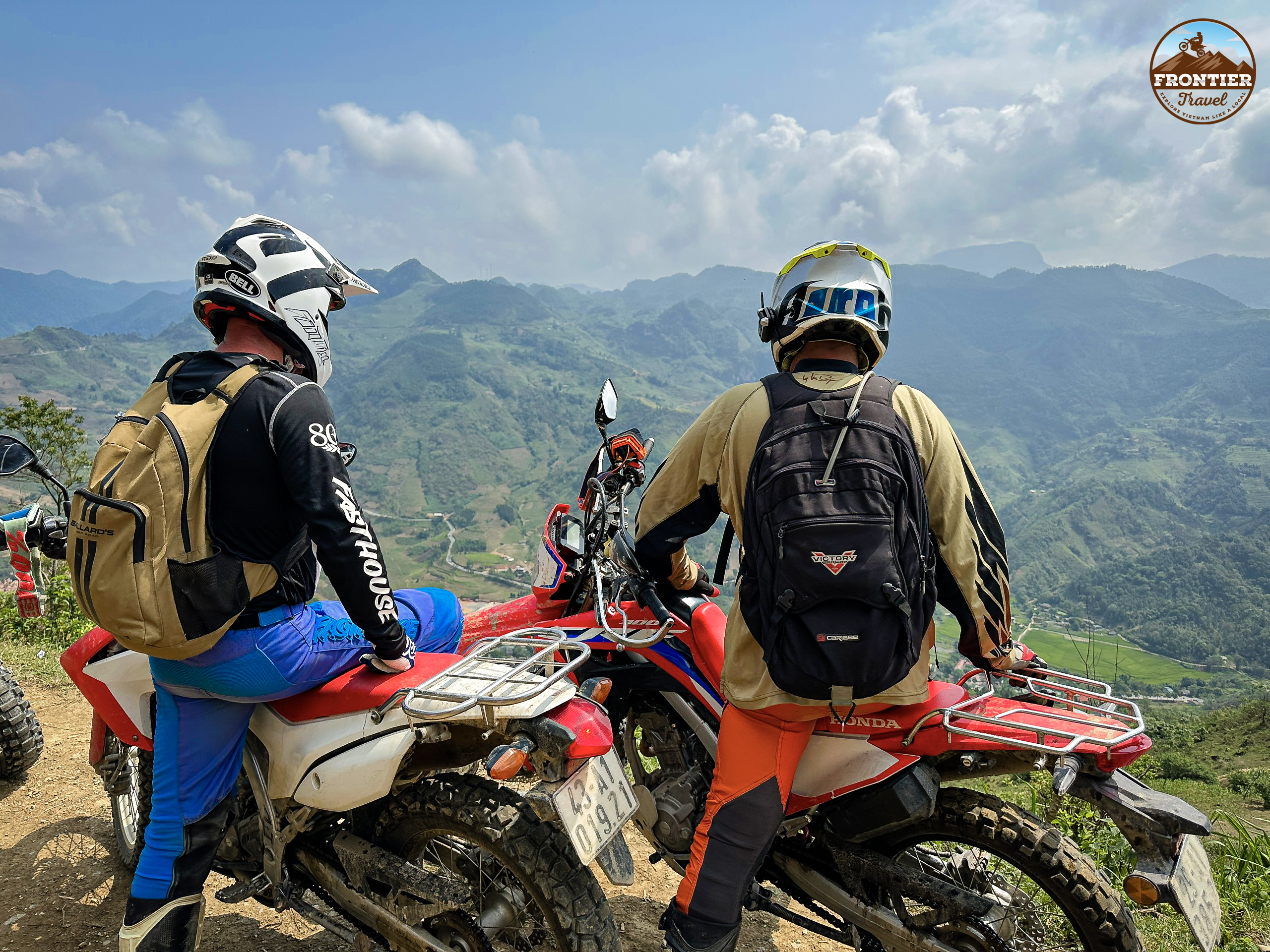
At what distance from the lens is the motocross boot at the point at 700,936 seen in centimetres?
266

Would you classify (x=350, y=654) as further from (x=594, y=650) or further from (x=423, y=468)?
(x=423, y=468)

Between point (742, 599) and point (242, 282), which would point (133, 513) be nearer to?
point (242, 282)

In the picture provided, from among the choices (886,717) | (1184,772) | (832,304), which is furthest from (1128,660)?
(832,304)

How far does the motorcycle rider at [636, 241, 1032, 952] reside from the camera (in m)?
2.59

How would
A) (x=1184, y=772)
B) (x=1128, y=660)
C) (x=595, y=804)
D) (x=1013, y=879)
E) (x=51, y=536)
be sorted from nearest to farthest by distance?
(x=595, y=804), (x=1013, y=879), (x=51, y=536), (x=1184, y=772), (x=1128, y=660)

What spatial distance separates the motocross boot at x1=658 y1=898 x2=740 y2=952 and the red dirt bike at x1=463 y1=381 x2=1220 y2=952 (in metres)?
0.37

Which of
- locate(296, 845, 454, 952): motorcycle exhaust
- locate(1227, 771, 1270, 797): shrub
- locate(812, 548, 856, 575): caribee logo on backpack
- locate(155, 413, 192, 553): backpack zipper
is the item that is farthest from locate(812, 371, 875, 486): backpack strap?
locate(1227, 771, 1270, 797): shrub

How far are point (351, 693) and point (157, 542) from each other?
2.75 ft

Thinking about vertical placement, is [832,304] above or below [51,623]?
above

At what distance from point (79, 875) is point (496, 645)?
3036 millimetres

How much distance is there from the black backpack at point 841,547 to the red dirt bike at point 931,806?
17.5 inches

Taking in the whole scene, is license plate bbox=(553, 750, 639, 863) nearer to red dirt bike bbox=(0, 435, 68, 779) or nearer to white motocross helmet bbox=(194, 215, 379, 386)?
white motocross helmet bbox=(194, 215, 379, 386)

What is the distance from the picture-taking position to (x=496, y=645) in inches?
109

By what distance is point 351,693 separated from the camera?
8.79 ft
